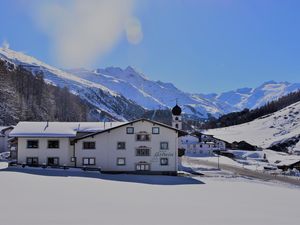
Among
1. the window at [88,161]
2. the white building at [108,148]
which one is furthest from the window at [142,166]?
the window at [88,161]

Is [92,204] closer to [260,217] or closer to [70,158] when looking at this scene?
[260,217]

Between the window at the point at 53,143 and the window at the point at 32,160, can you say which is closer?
the window at the point at 32,160

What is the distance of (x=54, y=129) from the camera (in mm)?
59375

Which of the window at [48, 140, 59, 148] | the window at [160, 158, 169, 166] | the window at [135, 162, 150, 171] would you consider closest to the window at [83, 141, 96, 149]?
the window at [48, 140, 59, 148]

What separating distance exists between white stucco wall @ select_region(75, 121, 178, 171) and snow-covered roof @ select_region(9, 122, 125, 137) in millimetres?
2888

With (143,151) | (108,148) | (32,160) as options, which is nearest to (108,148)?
(108,148)

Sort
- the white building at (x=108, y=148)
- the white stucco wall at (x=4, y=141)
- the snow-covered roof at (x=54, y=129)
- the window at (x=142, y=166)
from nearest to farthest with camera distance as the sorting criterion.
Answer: the white building at (x=108, y=148) < the snow-covered roof at (x=54, y=129) < the window at (x=142, y=166) < the white stucco wall at (x=4, y=141)

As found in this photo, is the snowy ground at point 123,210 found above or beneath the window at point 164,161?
beneath

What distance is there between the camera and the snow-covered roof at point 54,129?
189 feet

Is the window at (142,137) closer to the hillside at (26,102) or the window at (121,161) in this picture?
the window at (121,161)

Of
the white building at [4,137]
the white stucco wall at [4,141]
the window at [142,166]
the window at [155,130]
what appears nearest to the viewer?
the window at [142,166]

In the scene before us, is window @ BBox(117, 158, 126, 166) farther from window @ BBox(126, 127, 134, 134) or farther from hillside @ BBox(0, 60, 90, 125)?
hillside @ BBox(0, 60, 90, 125)

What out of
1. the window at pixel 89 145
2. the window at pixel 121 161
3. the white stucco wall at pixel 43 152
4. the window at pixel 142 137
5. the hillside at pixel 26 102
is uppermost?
the hillside at pixel 26 102

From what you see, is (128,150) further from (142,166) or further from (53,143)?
(53,143)
